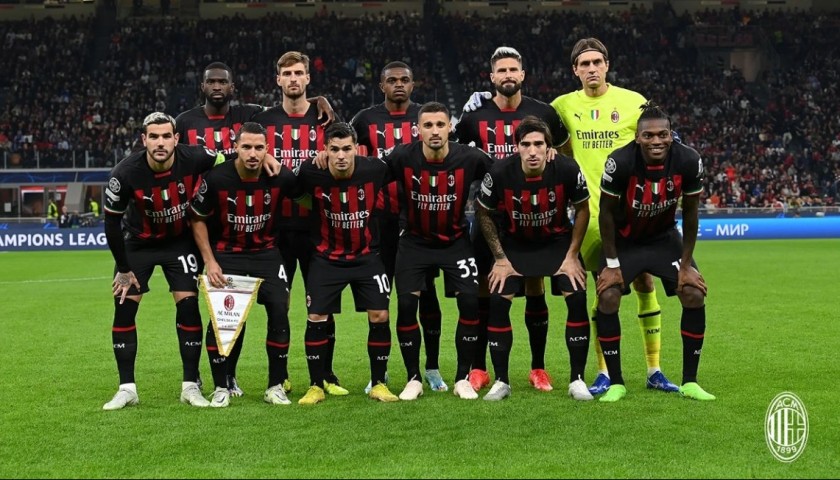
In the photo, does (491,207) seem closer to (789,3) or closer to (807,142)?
(807,142)

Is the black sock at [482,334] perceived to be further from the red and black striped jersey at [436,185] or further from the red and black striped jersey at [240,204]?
the red and black striped jersey at [240,204]

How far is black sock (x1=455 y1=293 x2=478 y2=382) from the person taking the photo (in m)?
6.93

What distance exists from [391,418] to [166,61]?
1344 inches

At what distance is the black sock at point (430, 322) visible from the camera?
734 cm

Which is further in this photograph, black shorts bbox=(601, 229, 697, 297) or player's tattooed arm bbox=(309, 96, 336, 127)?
player's tattooed arm bbox=(309, 96, 336, 127)

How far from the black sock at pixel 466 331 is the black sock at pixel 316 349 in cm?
95

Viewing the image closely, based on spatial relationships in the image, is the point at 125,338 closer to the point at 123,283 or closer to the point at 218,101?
the point at 123,283

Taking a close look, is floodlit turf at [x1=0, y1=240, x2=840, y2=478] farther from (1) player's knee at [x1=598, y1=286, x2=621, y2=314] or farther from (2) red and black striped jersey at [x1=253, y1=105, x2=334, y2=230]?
(2) red and black striped jersey at [x1=253, y1=105, x2=334, y2=230]

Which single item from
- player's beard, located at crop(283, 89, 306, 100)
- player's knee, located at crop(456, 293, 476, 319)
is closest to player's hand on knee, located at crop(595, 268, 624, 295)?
player's knee, located at crop(456, 293, 476, 319)

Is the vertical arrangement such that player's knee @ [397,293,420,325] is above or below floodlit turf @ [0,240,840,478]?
above

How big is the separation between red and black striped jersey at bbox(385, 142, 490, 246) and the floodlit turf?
118cm

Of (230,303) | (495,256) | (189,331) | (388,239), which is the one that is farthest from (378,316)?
(189,331)

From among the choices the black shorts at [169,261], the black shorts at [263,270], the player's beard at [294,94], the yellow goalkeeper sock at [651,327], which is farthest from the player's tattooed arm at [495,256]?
the black shorts at [169,261]

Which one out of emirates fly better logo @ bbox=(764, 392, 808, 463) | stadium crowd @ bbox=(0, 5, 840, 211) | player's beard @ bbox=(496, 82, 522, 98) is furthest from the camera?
stadium crowd @ bbox=(0, 5, 840, 211)
